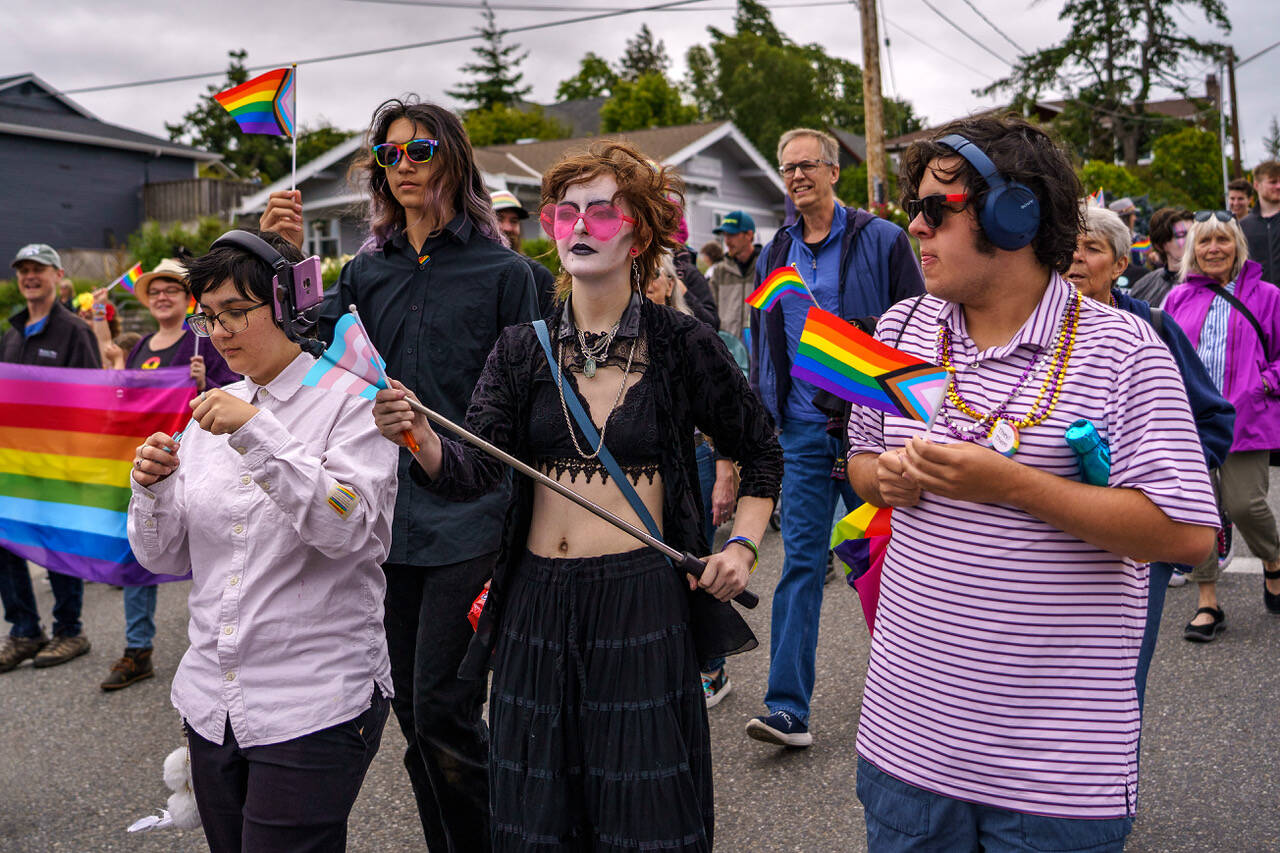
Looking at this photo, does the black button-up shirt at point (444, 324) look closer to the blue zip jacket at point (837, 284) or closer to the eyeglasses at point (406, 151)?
the eyeglasses at point (406, 151)

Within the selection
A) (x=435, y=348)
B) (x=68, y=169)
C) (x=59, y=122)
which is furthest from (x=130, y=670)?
(x=59, y=122)

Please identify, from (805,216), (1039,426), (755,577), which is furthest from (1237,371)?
(1039,426)

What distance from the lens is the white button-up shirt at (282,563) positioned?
241 centimetres

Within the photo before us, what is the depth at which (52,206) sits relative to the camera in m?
34.2

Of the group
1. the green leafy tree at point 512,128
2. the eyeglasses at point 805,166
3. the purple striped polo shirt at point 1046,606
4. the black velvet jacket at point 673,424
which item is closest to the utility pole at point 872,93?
the eyeglasses at point 805,166

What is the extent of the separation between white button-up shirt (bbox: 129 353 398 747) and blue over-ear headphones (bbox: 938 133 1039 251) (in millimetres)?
1476

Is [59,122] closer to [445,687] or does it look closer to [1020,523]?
[445,687]

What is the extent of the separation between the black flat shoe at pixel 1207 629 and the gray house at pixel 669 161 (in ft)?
63.3

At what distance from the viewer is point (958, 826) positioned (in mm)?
1985

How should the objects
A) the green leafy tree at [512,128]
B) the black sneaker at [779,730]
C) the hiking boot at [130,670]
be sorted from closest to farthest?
the black sneaker at [779,730]
the hiking boot at [130,670]
the green leafy tree at [512,128]

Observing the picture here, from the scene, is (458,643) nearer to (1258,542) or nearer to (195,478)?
(195,478)

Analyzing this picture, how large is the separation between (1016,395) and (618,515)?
3.16 ft

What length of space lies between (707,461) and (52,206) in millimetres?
35226

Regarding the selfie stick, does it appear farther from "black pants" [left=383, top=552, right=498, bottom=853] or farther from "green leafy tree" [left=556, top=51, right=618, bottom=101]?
"green leafy tree" [left=556, top=51, right=618, bottom=101]
